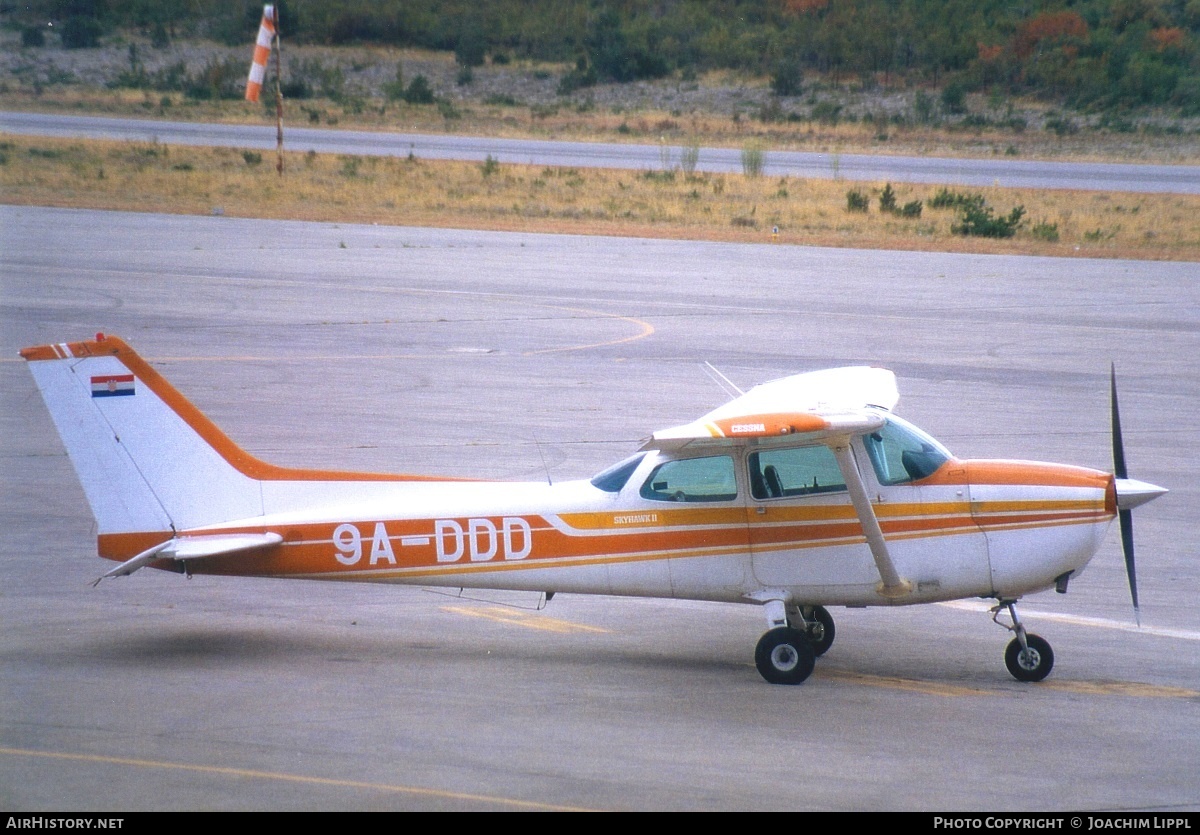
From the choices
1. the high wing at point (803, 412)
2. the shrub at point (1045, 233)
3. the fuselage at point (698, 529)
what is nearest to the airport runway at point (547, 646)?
the fuselage at point (698, 529)

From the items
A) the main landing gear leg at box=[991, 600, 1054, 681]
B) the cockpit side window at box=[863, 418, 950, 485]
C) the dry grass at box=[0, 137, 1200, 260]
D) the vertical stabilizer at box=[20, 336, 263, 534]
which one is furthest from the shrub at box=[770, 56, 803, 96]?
the vertical stabilizer at box=[20, 336, 263, 534]

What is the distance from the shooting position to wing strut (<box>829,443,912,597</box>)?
971 centimetres

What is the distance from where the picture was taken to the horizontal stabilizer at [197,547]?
10008 mm

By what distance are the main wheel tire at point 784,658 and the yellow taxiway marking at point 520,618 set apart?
6.31ft

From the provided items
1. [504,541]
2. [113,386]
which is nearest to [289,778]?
[504,541]

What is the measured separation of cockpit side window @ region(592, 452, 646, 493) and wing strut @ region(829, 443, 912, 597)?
160 cm

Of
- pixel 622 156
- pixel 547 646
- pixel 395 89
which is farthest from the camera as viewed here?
pixel 395 89

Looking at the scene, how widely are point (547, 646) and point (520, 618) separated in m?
0.90

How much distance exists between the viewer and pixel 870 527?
9805 mm

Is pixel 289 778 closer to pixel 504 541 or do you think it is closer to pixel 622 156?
pixel 504 541

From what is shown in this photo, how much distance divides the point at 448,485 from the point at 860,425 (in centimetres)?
322

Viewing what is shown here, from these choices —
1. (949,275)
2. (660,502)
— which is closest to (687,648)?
(660,502)
